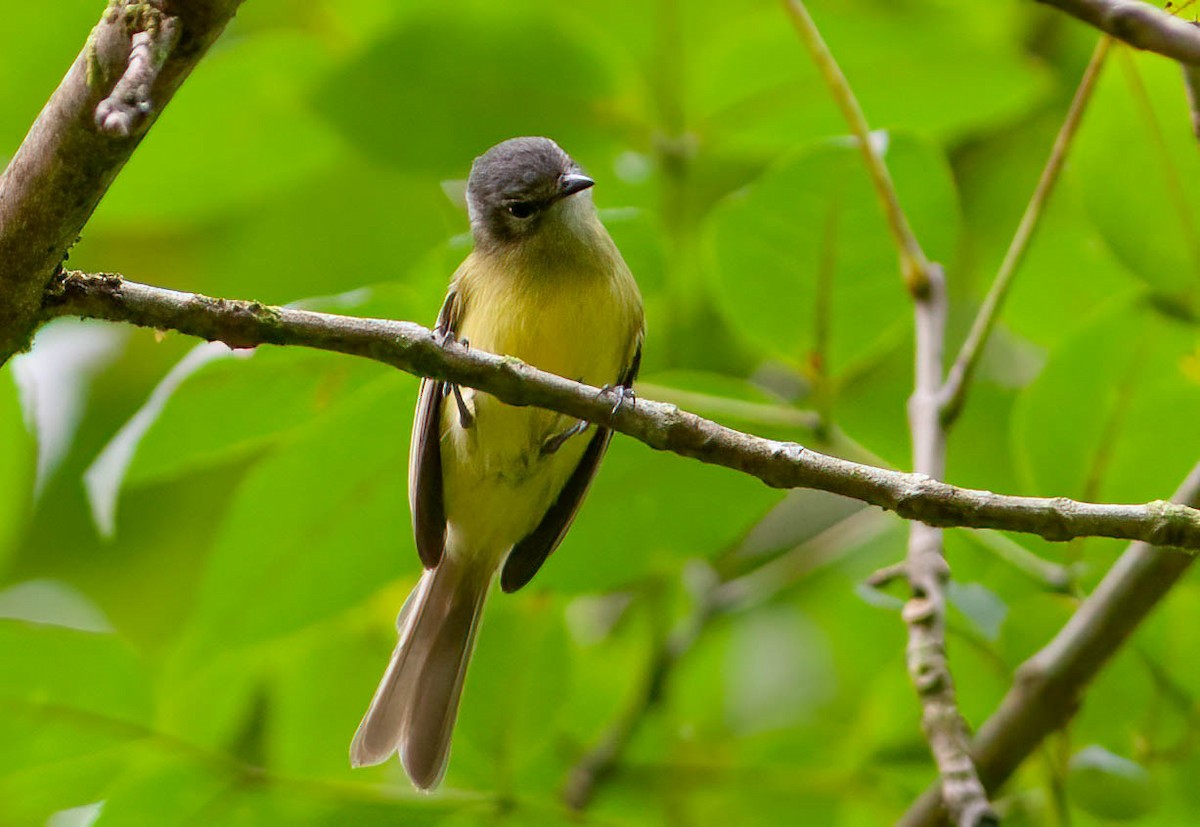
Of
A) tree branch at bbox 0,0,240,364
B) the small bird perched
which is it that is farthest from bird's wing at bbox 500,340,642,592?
tree branch at bbox 0,0,240,364

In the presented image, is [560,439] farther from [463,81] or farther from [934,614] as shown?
[934,614]

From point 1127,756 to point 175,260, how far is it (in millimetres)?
3359

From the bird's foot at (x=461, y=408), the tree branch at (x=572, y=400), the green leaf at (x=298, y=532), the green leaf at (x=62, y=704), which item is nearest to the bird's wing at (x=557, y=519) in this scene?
the bird's foot at (x=461, y=408)

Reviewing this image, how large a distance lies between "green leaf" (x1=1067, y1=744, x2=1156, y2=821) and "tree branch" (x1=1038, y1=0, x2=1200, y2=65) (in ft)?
4.35

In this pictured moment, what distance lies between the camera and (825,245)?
287 centimetres

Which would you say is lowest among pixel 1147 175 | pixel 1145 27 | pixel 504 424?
pixel 504 424

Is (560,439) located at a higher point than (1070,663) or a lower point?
higher

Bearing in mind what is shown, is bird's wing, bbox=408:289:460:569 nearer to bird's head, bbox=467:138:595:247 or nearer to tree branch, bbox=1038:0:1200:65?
bird's head, bbox=467:138:595:247

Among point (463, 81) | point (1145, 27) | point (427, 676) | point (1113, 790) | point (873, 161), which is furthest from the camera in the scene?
point (463, 81)

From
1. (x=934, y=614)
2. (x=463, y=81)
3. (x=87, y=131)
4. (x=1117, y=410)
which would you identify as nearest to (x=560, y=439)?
(x=463, y=81)

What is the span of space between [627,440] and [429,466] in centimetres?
74

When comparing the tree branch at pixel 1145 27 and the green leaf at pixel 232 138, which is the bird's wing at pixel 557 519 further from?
the tree branch at pixel 1145 27

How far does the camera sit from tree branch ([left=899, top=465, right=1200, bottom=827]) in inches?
95.2

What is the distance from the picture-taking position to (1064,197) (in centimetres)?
383
